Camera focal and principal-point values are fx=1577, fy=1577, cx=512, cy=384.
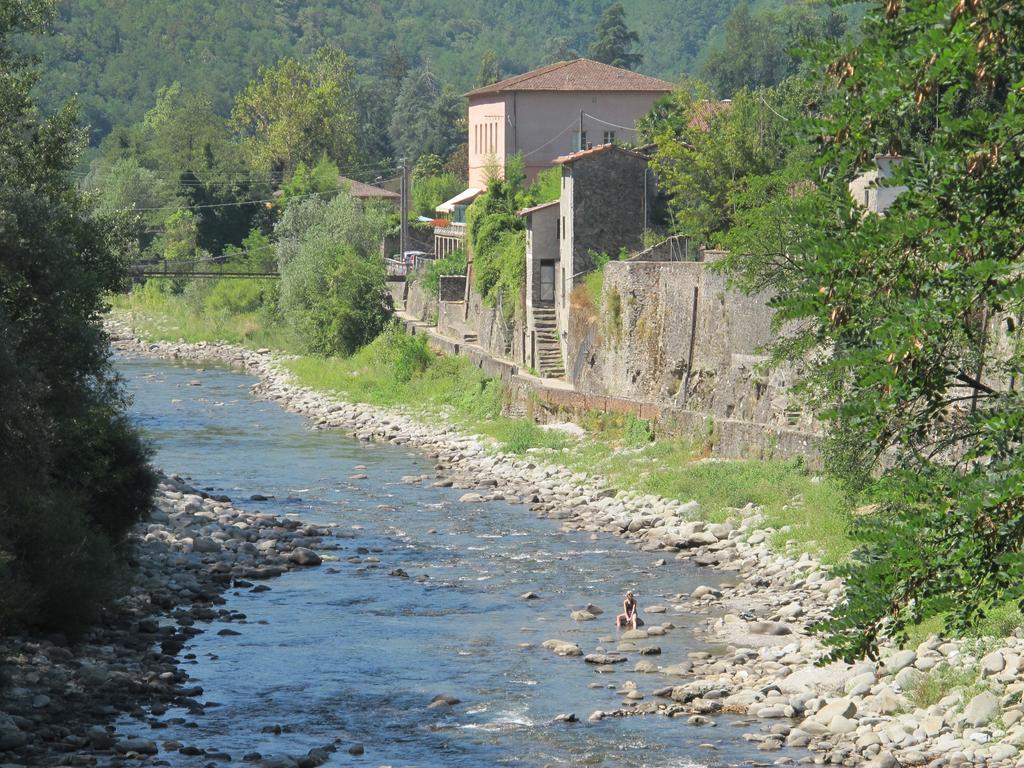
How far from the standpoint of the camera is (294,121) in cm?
9538

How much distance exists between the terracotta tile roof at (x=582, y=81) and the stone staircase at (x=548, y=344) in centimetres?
2560

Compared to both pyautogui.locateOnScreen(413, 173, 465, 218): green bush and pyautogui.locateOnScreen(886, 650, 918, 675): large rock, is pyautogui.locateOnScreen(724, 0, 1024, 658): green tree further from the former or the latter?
pyautogui.locateOnScreen(413, 173, 465, 218): green bush

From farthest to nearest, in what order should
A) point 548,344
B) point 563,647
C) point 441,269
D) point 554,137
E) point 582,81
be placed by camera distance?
1. point 582,81
2. point 554,137
3. point 441,269
4. point 548,344
5. point 563,647

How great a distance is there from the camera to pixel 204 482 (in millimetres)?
35844

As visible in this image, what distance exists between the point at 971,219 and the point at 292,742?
1023cm

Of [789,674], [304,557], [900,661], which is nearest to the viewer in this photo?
[900,661]

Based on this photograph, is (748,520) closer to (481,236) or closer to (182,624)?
(182,624)

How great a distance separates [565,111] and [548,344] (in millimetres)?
26770

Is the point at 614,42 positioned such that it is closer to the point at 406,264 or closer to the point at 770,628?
the point at 406,264

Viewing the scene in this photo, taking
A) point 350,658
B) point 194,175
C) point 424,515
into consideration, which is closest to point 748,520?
point 424,515

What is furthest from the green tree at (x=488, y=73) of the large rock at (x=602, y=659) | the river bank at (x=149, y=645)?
the large rock at (x=602, y=659)

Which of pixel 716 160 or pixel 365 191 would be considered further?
pixel 365 191

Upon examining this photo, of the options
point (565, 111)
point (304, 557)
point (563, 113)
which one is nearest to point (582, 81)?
point (565, 111)

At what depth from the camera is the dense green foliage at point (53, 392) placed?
18.9 metres
